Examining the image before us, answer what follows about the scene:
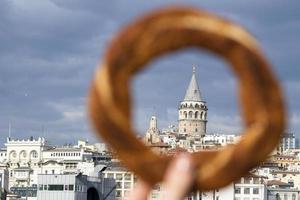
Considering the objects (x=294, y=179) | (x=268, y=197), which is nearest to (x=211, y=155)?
(x=268, y=197)

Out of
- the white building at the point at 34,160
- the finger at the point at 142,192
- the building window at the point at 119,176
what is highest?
the white building at the point at 34,160

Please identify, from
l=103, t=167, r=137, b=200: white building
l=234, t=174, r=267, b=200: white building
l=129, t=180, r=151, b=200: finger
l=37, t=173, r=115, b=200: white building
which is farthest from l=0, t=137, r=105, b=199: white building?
l=129, t=180, r=151, b=200: finger

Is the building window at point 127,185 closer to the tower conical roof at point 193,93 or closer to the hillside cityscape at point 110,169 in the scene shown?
the hillside cityscape at point 110,169

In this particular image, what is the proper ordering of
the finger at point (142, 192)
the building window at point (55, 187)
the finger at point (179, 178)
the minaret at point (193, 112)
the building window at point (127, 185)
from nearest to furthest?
the finger at point (179, 178) → the finger at point (142, 192) → the building window at point (55, 187) → the building window at point (127, 185) → the minaret at point (193, 112)

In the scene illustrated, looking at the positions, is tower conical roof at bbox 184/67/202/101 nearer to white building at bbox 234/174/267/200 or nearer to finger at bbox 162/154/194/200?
white building at bbox 234/174/267/200

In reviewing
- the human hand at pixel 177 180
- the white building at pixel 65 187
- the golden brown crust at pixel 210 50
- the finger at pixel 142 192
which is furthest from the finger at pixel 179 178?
the white building at pixel 65 187

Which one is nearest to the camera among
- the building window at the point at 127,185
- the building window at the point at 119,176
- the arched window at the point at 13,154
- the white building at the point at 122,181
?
the white building at the point at 122,181
